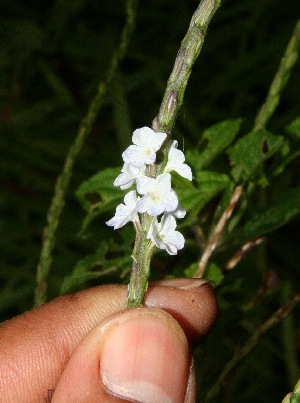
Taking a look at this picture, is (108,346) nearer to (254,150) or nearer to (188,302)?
(188,302)

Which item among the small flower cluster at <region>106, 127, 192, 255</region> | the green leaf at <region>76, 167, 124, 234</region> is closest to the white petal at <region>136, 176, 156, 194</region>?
the small flower cluster at <region>106, 127, 192, 255</region>

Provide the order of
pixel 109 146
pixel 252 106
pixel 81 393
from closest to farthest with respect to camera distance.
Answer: pixel 81 393, pixel 109 146, pixel 252 106

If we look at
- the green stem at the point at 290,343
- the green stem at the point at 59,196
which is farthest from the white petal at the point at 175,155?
the green stem at the point at 290,343

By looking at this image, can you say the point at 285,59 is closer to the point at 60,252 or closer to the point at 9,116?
the point at 60,252

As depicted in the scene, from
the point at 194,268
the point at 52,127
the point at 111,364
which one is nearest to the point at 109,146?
the point at 52,127

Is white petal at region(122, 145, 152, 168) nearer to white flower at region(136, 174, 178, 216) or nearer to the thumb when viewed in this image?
white flower at region(136, 174, 178, 216)

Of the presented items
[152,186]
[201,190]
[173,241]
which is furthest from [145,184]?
[201,190]
